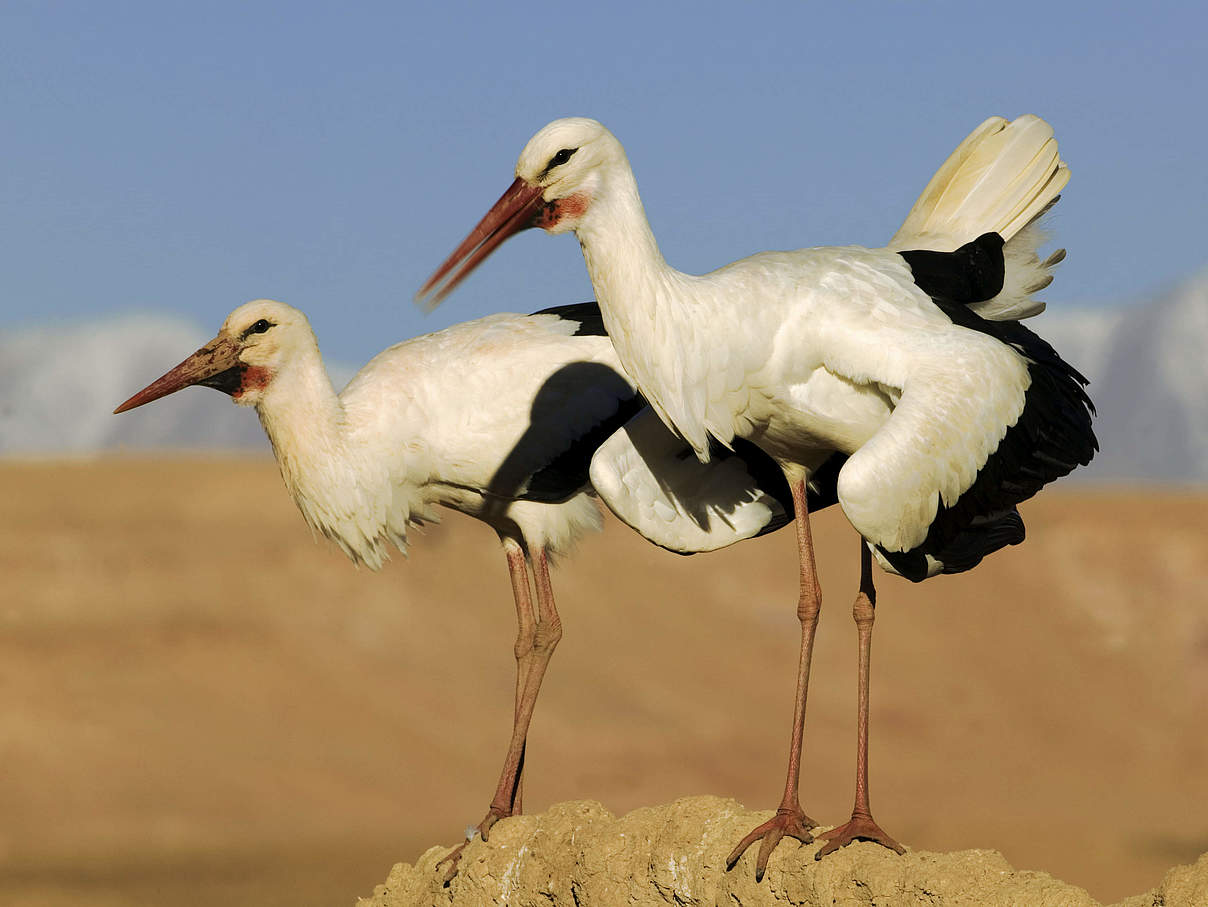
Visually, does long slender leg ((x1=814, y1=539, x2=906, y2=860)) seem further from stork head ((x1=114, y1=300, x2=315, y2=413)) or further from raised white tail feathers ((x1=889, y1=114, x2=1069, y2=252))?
stork head ((x1=114, y1=300, x2=315, y2=413))

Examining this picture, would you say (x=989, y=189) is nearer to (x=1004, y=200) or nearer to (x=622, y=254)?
(x=1004, y=200)

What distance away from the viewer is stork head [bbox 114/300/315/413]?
817 centimetres

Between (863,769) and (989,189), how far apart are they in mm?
2593

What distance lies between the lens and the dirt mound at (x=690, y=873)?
17.6 ft

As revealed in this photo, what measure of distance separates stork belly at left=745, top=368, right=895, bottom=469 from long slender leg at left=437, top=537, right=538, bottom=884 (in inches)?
94.9

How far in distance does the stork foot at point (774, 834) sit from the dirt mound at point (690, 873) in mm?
33

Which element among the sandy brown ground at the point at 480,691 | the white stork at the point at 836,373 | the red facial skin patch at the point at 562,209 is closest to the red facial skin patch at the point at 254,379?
the white stork at the point at 836,373

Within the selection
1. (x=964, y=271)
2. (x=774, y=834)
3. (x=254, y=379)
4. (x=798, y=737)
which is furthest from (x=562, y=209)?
(x=254, y=379)

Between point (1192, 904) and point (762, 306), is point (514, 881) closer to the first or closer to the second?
point (762, 306)

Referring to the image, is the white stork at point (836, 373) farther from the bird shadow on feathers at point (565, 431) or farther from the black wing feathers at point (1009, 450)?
the bird shadow on feathers at point (565, 431)

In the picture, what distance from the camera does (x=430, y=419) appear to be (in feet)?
26.7

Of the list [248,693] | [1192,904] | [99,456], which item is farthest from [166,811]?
[1192,904]

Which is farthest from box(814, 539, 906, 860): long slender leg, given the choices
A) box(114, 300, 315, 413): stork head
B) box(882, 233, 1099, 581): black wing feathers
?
box(114, 300, 315, 413): stork head

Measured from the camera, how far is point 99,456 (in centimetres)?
3384
